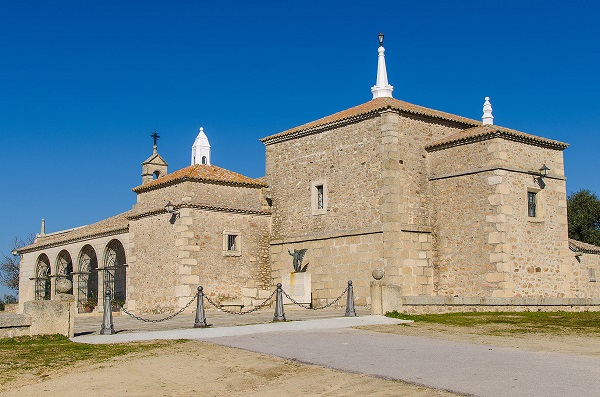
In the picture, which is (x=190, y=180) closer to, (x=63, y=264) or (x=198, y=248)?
(x=198, y=248)

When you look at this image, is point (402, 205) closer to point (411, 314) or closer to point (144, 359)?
point (411, 314)

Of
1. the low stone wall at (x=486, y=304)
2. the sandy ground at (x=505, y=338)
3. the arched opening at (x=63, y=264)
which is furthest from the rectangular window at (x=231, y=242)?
the arched opening at (x=63, y=264)

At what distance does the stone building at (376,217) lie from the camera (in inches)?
942

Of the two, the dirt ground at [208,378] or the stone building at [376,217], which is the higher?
the stone building at [376,217]

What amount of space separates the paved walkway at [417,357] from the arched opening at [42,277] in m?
26.6

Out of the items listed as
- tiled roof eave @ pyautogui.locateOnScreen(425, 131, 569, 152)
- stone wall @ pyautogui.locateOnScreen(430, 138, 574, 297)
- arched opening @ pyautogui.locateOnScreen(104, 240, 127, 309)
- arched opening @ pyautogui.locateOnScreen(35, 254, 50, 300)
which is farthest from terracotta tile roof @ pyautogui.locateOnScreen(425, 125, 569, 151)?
arched opening @ pyautogui.locateOnScreen(35, 254, 50, 300)

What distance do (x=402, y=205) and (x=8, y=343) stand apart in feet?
45.3

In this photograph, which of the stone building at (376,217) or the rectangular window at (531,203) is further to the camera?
the rectangular window at (531,203)

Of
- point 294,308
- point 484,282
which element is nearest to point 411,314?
point 484,282

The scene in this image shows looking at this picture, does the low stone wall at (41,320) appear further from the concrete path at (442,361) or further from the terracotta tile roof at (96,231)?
the terracotta tile roof at (96,231)

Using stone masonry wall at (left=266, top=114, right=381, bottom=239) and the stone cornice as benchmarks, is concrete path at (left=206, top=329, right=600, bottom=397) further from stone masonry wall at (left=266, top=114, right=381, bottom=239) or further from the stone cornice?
stone masonry wall at (left=266, top=114, right=381, bottom=239)

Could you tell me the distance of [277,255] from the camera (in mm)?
28766

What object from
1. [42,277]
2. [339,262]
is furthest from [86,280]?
[339,262]

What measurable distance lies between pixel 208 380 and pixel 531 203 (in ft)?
56.1
